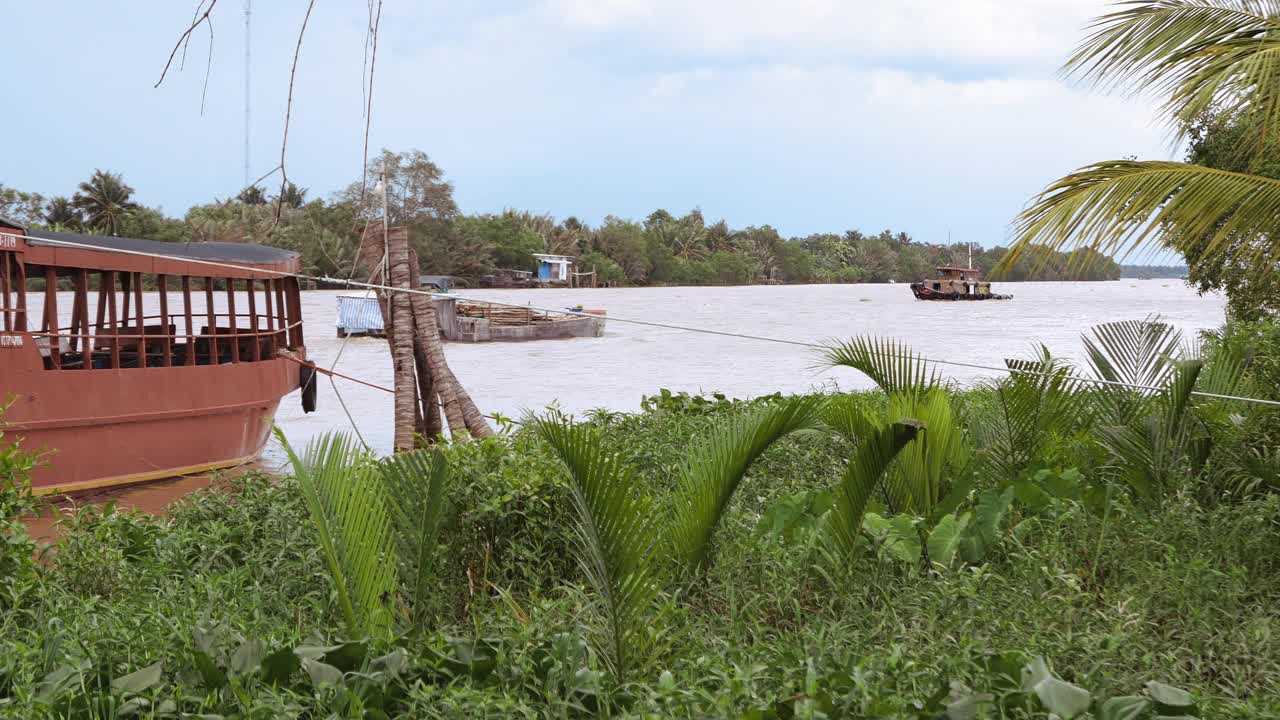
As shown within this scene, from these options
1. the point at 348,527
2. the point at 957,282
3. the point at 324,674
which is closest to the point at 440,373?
the point at 348,527

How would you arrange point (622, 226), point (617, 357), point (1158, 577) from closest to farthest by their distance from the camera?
point (1158, 577), point (617, 357), point (622, 226)

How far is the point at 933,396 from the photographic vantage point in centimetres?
437

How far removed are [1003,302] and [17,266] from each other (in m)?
70.8

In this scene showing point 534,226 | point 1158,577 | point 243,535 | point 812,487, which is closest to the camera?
point 1158,577

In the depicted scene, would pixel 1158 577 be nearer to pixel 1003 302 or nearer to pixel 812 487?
pixel 812 487

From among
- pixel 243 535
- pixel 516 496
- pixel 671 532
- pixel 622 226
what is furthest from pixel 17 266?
pixel 622 226

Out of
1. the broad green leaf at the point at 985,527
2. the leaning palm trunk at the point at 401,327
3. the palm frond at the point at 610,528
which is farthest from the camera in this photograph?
the leaning palm trunk at the point at 401,327

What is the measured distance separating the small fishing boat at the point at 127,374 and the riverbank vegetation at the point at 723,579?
4.98 m

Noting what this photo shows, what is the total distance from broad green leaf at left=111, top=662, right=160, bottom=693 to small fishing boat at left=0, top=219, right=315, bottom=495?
6.61 m

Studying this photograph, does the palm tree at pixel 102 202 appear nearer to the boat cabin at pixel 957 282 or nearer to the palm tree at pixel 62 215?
the palm tree at pixel 62 215

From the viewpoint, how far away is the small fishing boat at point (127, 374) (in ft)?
29.7

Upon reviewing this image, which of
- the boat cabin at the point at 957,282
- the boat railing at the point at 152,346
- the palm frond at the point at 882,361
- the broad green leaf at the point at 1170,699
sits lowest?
the broad green leaf at the point at 1170,699

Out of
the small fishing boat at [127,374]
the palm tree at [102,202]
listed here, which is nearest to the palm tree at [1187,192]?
the small fishing boat at [127,374]

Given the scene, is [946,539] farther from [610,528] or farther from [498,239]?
[498,239]
